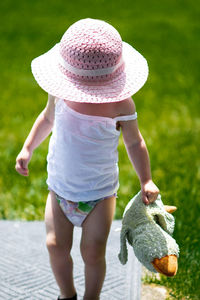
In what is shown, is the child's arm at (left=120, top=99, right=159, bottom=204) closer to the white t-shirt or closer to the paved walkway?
the white t-shirt

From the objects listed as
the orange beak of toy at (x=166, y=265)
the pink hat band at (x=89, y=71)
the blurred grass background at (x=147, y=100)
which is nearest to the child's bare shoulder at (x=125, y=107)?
the pink hat band at (x=89, y=71)

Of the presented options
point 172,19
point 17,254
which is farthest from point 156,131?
point 172,19

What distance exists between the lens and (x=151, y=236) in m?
2.38

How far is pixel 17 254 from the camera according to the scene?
3.24 meters

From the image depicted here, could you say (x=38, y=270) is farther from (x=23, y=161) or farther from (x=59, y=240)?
(x=23, y=161)

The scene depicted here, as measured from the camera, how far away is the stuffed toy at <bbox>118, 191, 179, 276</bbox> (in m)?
2.31

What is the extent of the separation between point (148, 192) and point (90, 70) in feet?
1.92

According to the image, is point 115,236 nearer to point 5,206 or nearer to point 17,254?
point 17,254

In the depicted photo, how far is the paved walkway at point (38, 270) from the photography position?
2.82 m

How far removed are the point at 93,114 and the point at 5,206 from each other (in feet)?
5.94

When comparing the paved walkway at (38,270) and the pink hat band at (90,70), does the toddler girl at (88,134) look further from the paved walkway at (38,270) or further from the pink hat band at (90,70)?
the paved walkway at (38,270)

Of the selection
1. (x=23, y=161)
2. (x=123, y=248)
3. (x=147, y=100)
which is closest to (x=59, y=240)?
(x=123, y=248)

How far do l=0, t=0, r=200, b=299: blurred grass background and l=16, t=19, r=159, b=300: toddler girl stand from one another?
66cm

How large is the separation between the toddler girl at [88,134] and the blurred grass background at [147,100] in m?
0.66
